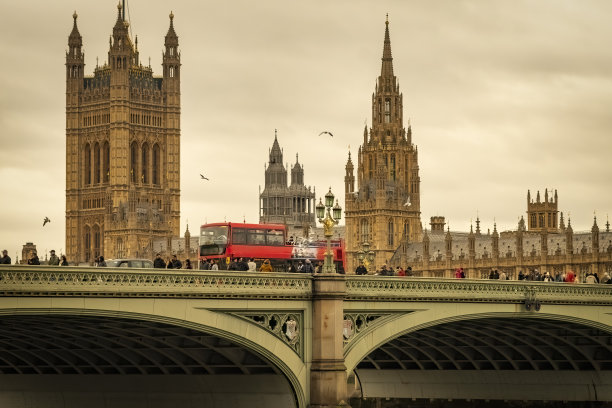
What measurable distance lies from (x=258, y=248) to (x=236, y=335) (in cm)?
3436

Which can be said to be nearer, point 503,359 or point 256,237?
point 503,359

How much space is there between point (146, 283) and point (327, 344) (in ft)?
23.3

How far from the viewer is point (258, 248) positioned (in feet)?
264

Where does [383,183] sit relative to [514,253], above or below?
above

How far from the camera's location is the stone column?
157ft

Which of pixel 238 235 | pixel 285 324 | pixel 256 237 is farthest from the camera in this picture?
pixel 256 237

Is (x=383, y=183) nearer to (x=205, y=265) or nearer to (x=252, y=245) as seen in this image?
(x=252, y=245)

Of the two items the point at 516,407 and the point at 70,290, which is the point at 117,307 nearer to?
the point at 70,290

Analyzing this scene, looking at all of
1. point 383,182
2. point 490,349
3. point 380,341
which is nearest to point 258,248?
point 490,349

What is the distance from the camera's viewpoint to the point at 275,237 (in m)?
82.6

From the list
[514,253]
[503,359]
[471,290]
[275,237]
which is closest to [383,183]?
[514,253]

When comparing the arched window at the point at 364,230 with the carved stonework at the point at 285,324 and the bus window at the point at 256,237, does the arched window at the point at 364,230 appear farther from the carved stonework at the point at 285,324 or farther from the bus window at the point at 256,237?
the carved stonework at the point at 285,324

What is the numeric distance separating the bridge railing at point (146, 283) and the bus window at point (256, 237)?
3164cm

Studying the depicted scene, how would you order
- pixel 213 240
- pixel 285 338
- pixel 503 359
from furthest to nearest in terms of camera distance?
pixel 213 240 → pixel 503 359 → pixel 285 338
